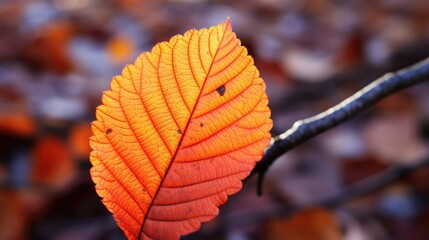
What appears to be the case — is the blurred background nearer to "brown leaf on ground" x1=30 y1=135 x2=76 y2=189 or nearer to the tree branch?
"brown leaf on ground" x1=30 y1=135 x2=76 y2=189

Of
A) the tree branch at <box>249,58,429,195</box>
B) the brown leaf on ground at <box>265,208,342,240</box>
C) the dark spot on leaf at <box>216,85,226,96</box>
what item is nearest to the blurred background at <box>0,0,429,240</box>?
the brown leaf on ground at <box>265,208,342,240</box>

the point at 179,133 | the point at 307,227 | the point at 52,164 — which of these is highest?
the point at 179,133

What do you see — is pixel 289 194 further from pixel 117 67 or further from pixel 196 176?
pixel 117 67

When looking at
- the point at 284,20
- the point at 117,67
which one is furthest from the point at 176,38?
the point at 284,20

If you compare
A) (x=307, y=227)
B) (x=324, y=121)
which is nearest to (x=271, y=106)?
(x=307, y=227)

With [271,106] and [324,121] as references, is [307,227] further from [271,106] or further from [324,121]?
[271,106]
